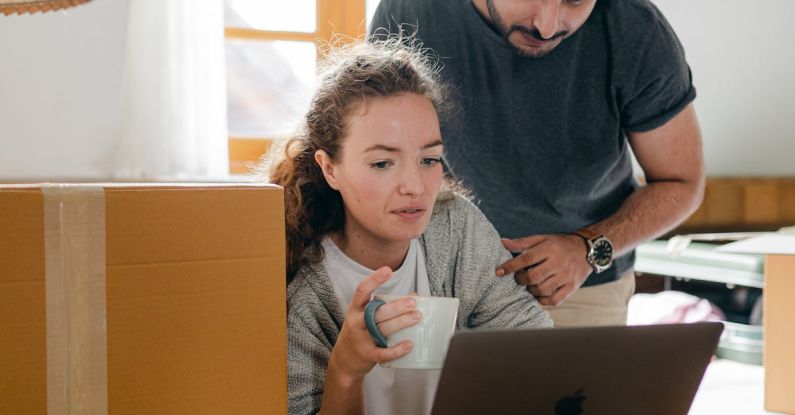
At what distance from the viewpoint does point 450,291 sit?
1.16 meters

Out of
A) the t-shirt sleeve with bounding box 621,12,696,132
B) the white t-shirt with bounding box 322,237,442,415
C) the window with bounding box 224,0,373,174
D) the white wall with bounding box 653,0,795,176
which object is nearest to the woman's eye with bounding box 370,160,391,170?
the white t-shirt with bounding box 322,237,442,415

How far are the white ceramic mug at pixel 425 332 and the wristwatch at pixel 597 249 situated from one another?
577 mm

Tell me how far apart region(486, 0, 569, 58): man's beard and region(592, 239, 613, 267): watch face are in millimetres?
327

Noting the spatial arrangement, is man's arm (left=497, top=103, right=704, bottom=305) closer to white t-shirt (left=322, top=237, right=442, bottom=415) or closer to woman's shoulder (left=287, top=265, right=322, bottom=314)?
white t-shirt (left=322, top=237, right=442, bottom=415)

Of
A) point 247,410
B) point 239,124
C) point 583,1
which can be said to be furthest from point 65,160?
point 239,124

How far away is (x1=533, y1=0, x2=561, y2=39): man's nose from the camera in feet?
4.32

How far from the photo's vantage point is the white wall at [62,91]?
254 cm

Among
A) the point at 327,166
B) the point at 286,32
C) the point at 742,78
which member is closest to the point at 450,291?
the point at 327,166

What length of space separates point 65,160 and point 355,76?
5.81 feet

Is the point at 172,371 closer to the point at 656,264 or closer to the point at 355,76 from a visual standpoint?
the point at 355,76

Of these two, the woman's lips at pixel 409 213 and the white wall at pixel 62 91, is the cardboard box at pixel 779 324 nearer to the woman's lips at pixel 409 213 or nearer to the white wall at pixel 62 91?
the woman's lips at pixel 409 213

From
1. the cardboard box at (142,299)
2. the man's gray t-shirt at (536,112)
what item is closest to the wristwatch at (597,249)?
the man's gray t-shirt at (536,112)

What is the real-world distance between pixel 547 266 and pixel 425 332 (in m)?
0.47

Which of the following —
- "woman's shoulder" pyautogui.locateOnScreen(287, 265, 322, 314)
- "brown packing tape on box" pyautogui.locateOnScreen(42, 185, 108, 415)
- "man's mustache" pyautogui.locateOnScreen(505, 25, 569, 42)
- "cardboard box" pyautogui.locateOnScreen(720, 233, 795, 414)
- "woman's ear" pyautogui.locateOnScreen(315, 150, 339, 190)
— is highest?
"man's mustache" pyautogui.locateOnScreen(505, 25, 569, 42)
